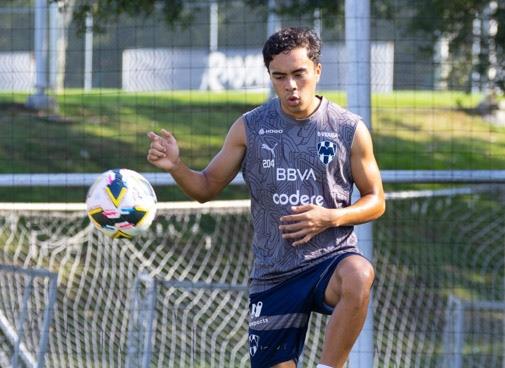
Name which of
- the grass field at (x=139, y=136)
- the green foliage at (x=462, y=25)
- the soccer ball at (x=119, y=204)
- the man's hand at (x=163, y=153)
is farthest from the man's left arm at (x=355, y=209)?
the grass field at (x=139, y=136)

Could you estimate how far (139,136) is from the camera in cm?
1650

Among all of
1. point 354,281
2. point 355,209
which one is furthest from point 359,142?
point 354,281

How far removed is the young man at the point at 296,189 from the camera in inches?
235

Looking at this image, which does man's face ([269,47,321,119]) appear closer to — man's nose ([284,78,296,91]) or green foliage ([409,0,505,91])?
man's nose ([284,78,296,91])

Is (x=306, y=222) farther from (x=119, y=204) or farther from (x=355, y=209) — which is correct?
(x=119, y=204)

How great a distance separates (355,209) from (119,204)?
1.22 meters

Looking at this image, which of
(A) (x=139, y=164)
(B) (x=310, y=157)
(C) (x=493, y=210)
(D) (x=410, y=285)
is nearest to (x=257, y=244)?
(B) (x=310, y=157)

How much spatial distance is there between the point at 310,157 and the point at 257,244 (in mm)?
535

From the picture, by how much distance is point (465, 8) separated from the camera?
11383 millimetres

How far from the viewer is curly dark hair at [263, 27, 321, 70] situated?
238 inches

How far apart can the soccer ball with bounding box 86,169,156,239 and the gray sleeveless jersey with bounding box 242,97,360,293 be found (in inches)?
23.3

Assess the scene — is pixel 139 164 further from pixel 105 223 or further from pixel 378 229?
pixel 105 223

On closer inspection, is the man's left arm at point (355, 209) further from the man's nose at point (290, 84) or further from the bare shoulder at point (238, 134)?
the bare shoulder at point (238, 134)

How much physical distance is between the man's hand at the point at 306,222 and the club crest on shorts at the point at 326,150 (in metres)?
0.28
